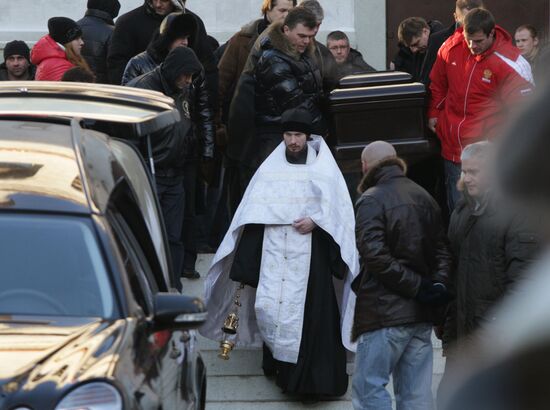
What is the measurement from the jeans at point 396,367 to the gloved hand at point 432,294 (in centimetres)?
19

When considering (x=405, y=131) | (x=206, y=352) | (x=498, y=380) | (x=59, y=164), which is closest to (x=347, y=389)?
(x=206, y=352)

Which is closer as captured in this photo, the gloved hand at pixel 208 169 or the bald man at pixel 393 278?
the bald man at pixel 393 278

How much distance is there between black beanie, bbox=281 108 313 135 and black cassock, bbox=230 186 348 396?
2.44ft

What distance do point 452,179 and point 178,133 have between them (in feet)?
7.96

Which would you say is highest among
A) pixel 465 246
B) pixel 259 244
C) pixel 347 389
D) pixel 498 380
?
pixel 498 380

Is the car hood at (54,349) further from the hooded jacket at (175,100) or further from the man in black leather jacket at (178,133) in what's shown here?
the hooded jacket at (175,100)

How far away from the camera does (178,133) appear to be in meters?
9.16

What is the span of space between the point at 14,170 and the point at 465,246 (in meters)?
3.21

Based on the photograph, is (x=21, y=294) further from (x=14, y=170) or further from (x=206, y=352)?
(x=206, y=352)

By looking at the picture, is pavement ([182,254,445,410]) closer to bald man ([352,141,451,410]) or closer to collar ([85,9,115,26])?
bald man ([352,141,451,410])

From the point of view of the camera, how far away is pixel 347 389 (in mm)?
8828

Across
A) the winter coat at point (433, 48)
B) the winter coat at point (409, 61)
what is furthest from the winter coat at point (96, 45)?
the winter coat at point (433, 48)

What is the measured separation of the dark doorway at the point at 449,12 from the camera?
1398cm

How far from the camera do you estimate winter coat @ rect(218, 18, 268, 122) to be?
424 inches
